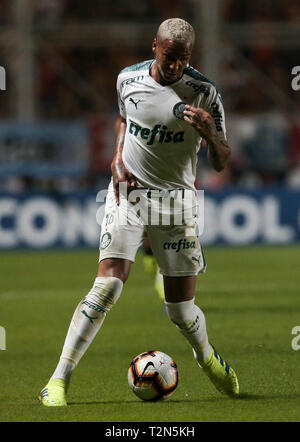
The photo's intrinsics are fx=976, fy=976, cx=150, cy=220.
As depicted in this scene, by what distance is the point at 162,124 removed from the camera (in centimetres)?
565

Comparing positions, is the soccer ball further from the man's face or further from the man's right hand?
the man's face

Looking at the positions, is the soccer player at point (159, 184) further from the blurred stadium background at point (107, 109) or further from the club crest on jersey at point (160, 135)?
the blurred stadium background at point (107, 109)

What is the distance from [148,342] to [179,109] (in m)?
3.08

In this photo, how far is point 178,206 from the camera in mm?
5789

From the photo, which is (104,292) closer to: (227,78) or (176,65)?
(176,65)

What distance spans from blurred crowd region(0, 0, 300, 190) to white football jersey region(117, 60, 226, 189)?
13440mm

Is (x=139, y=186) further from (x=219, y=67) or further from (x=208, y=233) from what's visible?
(x=219, y=67)

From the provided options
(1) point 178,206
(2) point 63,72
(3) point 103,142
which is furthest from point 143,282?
(2) point 63,72

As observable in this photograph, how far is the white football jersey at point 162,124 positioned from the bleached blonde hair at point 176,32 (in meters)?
0.30

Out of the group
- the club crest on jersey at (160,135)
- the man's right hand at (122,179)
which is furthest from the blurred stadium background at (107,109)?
the club crest on jersey at (160,135)

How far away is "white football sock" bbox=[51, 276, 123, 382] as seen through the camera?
5.54 m

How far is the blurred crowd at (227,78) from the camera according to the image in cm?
1952

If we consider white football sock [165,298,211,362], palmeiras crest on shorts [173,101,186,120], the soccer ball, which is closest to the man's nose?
palmeiras crest on shorts [173,101,186,120]
